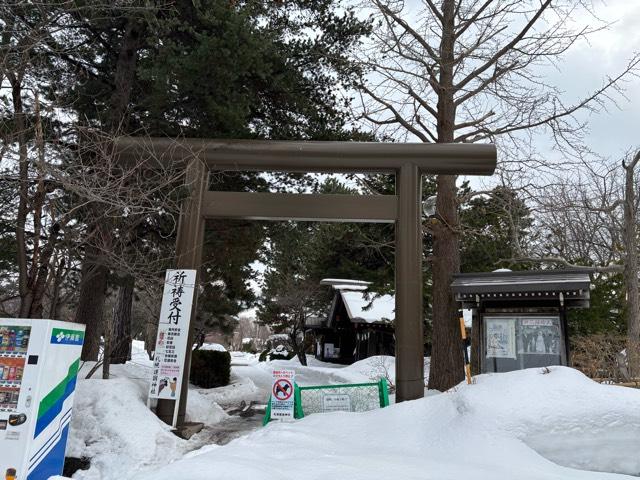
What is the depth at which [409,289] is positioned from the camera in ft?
28.4

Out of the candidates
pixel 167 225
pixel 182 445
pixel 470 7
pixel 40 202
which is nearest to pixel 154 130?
pixel 167 225

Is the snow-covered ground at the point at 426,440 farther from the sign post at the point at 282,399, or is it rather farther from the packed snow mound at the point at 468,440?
the sign post at the point at 282,399

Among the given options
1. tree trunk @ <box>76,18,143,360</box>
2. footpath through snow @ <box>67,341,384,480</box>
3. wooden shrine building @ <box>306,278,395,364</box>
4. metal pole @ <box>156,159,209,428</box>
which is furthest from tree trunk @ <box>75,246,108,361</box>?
wooden shrine building @ <box>306,278,395,364</box>

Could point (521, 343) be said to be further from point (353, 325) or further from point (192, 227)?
point (353, 325)

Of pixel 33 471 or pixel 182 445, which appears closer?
pixel 33 471

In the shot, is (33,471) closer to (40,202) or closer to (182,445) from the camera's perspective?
(182,445)

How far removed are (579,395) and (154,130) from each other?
8939 mm

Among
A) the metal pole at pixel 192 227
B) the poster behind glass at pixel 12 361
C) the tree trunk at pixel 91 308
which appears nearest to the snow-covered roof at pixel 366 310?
the tree trunk at pixel 91 308

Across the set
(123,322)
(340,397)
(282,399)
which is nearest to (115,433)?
(282,399)

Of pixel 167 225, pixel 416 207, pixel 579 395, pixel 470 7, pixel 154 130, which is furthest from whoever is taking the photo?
pixel 470 7

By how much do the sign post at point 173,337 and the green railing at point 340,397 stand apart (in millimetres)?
1643

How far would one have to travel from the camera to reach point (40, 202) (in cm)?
687

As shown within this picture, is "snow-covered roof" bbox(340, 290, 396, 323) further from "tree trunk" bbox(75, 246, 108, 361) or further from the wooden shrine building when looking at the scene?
"tree trunk" bbox(75, 246, 108, 361)

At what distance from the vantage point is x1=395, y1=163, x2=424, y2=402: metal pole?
836 centimetres
